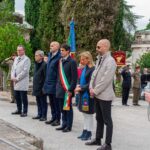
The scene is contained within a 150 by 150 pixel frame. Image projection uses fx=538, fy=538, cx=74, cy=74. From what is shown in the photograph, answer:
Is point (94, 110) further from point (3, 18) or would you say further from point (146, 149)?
point (3, 18)

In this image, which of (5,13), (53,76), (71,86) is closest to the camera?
(71,86)

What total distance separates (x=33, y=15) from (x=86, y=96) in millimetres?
43701

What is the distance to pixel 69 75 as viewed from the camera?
35.6 feet

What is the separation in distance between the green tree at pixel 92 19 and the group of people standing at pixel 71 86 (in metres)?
15.4

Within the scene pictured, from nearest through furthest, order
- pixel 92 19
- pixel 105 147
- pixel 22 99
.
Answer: pixel 105 147, pixel 22 99, pixel 92 19

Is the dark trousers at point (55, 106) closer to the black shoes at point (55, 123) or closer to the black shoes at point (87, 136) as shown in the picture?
the black shoes at point (55, 123)

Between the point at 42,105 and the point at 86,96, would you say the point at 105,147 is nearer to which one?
the point at 86,96

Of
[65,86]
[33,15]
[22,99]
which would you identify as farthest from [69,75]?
[33,15]

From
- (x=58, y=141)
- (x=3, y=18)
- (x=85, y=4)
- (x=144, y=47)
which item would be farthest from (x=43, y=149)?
(x=144, y=47)

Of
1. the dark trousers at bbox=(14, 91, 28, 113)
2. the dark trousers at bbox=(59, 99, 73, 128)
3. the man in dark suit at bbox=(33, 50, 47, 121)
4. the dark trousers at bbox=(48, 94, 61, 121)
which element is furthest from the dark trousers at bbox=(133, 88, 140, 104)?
the dark trousers at bbox=(59, 99, 73, 128)

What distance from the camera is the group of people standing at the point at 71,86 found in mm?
8953

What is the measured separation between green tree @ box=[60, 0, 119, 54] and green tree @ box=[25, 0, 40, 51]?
2211cm

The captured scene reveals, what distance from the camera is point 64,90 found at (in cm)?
1086

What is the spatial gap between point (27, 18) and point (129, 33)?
20.3 meters
